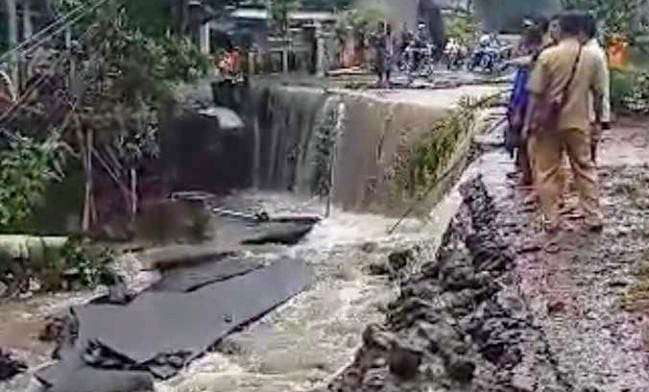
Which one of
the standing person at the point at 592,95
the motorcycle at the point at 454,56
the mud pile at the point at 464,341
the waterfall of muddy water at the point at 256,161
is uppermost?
the standing person at the point at 592,95

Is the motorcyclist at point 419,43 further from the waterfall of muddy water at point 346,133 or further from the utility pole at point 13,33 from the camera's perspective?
the utility pole at point 13,33

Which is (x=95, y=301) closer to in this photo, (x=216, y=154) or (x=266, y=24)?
(x=216, y=154)

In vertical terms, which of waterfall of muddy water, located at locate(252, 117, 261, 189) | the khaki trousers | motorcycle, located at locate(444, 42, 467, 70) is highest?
the khaki trousers

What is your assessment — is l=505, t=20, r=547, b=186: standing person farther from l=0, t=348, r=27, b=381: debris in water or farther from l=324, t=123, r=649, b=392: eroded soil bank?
l=0, t=348, r=27, b=381: debris in water

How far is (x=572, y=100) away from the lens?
8500mm

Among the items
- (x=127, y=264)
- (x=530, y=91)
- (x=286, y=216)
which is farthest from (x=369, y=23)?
(x=530, y=91)

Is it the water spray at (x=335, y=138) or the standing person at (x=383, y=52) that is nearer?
the water spray at (x=335, y=138)

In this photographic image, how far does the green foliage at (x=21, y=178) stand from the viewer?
1541cm

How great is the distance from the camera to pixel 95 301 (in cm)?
1354

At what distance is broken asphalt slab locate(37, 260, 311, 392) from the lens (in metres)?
11.2

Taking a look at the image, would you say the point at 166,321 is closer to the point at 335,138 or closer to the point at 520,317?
the point at 520,317

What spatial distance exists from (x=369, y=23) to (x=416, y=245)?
14085 millimetres

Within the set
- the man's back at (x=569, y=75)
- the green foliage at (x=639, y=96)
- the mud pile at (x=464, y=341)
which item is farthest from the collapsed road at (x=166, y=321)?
the green foliage at (x=639, y=96)

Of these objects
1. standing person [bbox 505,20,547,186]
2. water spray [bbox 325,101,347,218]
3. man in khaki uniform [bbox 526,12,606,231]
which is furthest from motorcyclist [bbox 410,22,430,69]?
man in khaki uniform [bbox 526,12,606,231]
